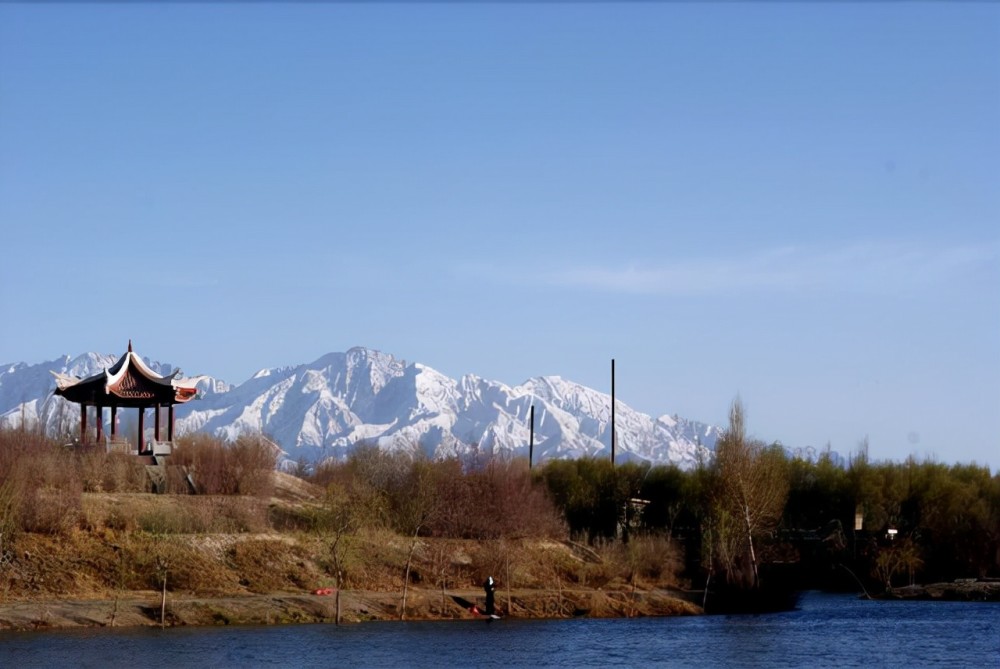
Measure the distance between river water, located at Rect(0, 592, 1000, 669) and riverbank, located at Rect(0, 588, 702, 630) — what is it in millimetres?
1337

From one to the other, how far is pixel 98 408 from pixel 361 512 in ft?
51.4

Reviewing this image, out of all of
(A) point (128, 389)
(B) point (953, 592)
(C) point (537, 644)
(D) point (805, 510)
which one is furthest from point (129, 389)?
(D) point (805, 510)

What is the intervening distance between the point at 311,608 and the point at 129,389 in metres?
17.2

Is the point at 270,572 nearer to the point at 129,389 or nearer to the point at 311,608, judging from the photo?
the point at 311,608

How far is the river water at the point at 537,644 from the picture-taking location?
41312 millimetres

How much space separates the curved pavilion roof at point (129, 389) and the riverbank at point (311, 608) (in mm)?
14260

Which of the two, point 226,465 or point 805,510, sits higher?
point 226,465

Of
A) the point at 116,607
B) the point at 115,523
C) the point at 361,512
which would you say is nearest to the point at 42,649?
the point at 116,607

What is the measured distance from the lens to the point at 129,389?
64438 millimetres

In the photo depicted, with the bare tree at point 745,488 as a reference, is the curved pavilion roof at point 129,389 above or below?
above

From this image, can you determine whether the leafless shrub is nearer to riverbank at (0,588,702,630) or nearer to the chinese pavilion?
the chinese pavilion

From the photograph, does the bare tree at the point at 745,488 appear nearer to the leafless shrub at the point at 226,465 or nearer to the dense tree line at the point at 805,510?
the dense tree line at the point at 805,510

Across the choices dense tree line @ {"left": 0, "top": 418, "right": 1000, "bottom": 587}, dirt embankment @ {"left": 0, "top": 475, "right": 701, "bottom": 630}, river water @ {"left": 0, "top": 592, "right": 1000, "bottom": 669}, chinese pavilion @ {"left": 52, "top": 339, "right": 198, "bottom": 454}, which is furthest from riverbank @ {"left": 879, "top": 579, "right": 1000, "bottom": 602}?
chinese pavilion @ {"left": 52, "top": 339, "right": 198, "bottom": 454}

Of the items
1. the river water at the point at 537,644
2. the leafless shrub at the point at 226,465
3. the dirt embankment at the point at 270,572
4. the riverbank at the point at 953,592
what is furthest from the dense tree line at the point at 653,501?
the river water at the point at 537,644
